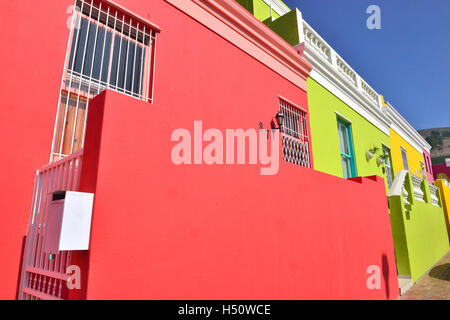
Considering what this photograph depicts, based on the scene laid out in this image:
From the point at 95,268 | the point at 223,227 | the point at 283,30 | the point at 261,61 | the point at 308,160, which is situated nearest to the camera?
the point at 95,268

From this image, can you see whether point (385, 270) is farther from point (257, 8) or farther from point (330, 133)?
point (257, 8)

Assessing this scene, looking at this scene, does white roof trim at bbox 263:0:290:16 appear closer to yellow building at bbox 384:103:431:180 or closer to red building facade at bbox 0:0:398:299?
red building facade at bbox 0:0:398:299

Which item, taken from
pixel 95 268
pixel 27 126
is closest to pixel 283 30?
pixel 27 126

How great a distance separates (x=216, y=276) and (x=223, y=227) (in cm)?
43

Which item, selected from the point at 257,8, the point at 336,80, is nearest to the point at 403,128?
the point at 336,80

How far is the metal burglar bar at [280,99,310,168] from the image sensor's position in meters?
4.92

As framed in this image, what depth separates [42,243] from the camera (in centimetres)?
214

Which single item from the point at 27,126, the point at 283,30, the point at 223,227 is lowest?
the point at 223,227

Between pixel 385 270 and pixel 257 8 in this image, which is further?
pixel 257 8

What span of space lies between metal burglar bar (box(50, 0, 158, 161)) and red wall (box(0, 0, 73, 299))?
0.15 meters

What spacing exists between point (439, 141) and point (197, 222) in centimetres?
7479

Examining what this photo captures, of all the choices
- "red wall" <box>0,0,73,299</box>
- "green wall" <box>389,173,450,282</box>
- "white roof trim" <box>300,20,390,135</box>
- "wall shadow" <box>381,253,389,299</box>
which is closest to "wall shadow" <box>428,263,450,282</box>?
"green wall" <box>389,173,450,282</box>

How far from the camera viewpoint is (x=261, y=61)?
4.57 metres

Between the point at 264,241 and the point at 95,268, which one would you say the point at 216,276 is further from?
the point at 95,268
